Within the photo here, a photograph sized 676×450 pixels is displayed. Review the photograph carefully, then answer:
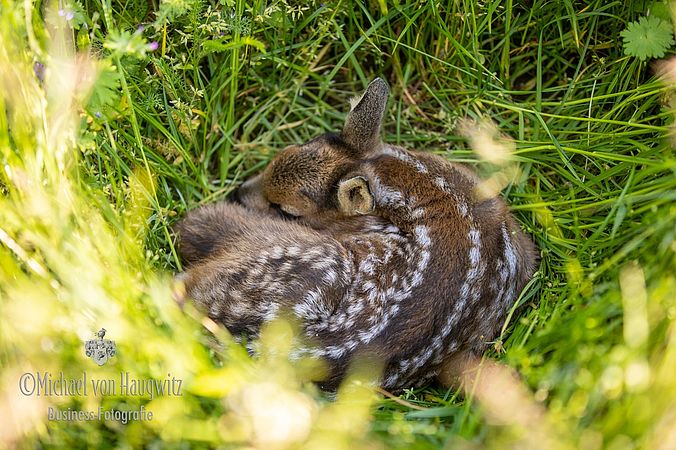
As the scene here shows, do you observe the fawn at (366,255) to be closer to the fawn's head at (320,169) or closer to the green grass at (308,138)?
the fawn's head at (320,169)

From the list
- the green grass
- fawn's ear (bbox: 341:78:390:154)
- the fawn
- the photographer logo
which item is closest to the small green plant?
the green grass

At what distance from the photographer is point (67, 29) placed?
3662 millimetres

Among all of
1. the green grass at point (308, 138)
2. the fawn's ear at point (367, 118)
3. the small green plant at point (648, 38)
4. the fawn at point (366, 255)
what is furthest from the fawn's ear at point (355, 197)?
the small green plant at point (648, 38)

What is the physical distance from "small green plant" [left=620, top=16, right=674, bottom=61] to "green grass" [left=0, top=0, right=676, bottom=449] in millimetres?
198

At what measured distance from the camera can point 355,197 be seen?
4207mm

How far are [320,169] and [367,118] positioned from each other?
1.45 ft

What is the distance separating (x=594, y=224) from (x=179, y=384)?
2.38 m

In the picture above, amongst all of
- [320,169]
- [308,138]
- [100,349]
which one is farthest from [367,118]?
[100,349]

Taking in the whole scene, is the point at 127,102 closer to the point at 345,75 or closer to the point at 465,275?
the point at 345,75

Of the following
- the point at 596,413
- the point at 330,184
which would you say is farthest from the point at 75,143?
the point at 596,413

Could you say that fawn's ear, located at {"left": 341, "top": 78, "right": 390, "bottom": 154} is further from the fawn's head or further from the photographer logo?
the photographer logo

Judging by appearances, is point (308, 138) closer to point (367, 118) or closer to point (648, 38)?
point (367, 118)

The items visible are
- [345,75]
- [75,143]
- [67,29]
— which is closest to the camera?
[75,143]

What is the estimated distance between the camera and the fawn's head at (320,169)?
428cm
